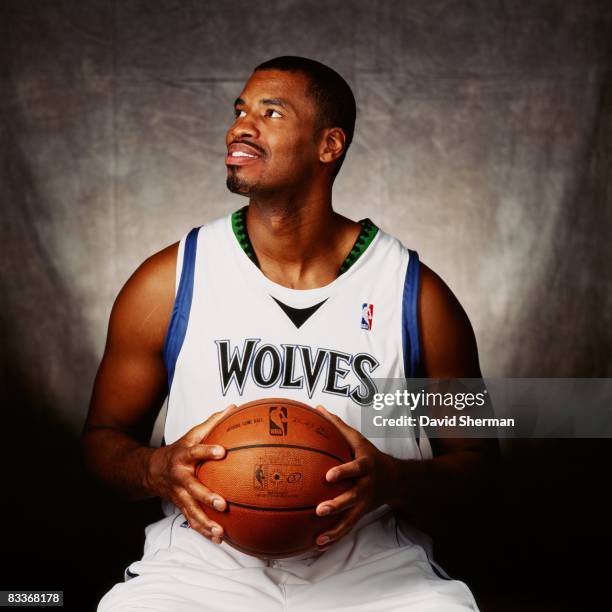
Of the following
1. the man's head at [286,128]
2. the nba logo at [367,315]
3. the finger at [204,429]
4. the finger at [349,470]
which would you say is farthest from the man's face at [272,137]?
the finger at [349,470]

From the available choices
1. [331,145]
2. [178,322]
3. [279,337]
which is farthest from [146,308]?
[331,145]

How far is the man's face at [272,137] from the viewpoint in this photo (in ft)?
8.71

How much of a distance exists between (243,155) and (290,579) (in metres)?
1.13

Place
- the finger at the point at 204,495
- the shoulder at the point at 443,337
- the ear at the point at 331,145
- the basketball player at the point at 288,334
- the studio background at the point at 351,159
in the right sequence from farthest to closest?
the studio background at the point at 351,159, the ear at the point at 331,145, the shoulder at the point at 443,337, the basketball player at the point at 288,334, the finger at the point at 204,495

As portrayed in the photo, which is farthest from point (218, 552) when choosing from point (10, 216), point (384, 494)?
point (10, 216)

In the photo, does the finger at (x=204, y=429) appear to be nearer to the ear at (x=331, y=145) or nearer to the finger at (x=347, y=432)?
the finger at (x=347, y=432)

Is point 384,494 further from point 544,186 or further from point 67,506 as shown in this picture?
point 544,186

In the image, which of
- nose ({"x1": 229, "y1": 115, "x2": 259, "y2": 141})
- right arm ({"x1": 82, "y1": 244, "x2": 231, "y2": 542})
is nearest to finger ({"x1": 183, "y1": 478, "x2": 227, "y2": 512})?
right arm ({"x1": 82, "y1": 244, "x2": 231, "y2": 542})

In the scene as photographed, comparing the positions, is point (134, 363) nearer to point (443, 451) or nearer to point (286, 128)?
point (286, 128)

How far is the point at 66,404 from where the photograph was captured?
14.9 ft

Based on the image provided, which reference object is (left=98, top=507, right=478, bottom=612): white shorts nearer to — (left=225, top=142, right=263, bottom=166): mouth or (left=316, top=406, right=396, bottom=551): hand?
(left=316, top=406, right=396, bottom=551): hand

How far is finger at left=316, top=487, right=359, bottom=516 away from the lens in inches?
81.0

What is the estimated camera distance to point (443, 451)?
2711 millimetres

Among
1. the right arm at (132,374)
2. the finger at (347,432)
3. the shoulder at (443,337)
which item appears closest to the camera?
the finger at (347,432)
